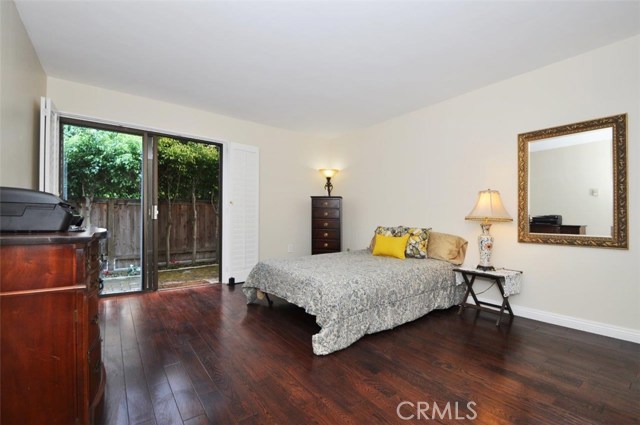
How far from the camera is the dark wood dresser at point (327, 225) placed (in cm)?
465

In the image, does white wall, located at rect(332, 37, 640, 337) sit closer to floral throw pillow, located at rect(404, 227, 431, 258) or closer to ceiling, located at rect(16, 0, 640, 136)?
ceiling, located at rect(16, 0, 640, 136)

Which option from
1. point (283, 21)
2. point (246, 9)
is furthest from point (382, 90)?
point (246, 9)

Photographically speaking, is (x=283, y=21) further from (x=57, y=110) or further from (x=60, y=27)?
(x=57, y=110)

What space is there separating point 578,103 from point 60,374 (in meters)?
4.07

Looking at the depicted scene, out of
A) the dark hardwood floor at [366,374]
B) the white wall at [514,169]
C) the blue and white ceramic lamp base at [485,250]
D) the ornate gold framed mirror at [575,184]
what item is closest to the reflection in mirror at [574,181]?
the ornate gold framed mirror at [575,184]

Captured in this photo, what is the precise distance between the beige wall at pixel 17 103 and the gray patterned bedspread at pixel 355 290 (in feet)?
6.91

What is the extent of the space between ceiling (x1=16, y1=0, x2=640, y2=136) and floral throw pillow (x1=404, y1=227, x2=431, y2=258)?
1.68 meters

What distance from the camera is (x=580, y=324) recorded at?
2.58m

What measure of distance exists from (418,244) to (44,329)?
3.20 m

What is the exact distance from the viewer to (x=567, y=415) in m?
1.47

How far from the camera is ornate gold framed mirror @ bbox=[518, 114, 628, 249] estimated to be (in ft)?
7.97

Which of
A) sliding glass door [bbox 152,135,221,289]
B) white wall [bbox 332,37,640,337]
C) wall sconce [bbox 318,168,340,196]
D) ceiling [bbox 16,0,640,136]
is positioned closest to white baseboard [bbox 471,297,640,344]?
white wall [bbox 332,37,640,337]

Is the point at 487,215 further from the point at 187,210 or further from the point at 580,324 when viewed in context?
the point at 187,210

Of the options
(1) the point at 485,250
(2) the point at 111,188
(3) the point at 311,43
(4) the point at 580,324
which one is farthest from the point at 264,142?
(4) the point at 580,324
